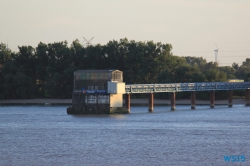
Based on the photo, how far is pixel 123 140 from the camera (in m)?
86.4

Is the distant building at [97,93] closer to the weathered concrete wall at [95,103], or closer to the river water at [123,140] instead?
the weathered concrete wall at [95,103]

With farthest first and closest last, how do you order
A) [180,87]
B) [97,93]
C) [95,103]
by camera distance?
[180,87], [95,103], [97,93]

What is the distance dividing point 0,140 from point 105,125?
81.4 ft

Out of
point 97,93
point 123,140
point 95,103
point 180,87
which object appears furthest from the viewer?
point 180,87

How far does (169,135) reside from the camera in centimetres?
9294

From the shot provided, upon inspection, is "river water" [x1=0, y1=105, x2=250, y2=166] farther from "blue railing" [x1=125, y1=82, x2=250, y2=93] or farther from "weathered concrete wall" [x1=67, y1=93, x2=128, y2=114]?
"blue railing" [x1=125, y1=82, x2=250, y2=93]

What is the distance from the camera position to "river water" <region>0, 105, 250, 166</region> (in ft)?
226

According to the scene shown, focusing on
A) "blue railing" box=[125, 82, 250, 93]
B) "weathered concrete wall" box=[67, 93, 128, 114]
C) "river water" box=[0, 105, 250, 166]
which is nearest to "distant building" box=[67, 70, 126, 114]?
"weathered concrete wall" box=[67, 93, 128, 114]

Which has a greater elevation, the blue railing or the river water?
the blue railing

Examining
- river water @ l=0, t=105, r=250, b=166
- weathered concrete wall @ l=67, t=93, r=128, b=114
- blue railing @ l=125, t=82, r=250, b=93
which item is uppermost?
blue railing @ l=125, t=82, r=250, b=93

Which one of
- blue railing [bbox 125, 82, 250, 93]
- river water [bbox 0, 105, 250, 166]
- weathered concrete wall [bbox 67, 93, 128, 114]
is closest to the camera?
river water [bbox 0, 105, 250, 166]

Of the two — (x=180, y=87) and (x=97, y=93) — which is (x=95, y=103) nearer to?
(x=97, y=93)

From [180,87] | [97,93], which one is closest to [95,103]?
[97,93]

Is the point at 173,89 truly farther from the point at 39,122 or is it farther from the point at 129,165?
the point at 129,165
